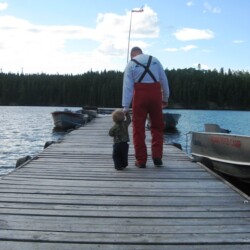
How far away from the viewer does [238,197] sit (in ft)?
18.5

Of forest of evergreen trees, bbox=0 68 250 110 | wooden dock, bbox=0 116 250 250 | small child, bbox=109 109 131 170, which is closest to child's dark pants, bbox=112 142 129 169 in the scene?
small child, bbox=109 109 131 170

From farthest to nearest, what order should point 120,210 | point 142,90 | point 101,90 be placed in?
1. point 101,90
2. point 142,90
3. point 120,210

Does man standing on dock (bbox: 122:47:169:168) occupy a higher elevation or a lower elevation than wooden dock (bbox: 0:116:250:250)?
higher

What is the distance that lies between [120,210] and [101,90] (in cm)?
13812

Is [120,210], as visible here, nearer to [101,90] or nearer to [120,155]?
[120,155]

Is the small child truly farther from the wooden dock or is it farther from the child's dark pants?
Answer: the wooden dock

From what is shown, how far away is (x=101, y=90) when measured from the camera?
142375 millimetres

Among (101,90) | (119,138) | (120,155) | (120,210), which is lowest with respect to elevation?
(120,210)

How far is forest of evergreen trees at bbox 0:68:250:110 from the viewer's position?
14500cm

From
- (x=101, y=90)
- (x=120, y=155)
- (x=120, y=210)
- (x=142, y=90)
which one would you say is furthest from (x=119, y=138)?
(x=101, y=90)

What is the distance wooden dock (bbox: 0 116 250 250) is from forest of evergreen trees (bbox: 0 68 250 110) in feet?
440

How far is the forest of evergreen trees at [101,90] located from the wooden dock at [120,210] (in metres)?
134

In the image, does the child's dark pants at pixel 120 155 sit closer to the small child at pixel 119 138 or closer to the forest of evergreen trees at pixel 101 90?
the small child at pixel 119 138

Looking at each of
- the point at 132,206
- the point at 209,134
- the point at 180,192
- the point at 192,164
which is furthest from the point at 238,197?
the point at 209,134
